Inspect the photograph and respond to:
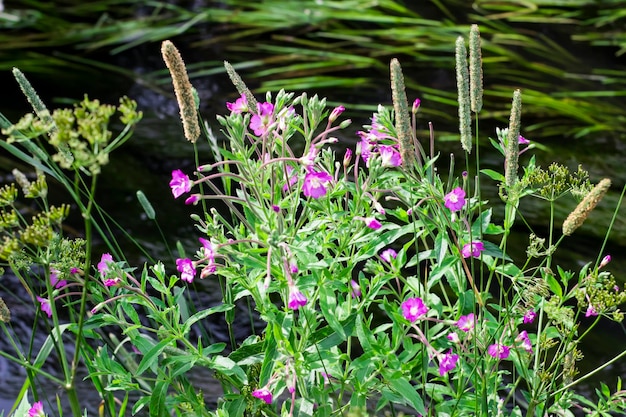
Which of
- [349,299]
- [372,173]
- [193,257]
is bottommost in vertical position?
[193,257]

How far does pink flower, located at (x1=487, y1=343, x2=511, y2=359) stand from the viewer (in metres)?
1.46

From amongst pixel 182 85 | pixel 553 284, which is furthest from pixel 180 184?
pixel 553 284

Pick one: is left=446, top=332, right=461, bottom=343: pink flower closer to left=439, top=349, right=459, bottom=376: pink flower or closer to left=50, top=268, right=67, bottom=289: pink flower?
left=439, top=349, right=459, bottom=376: pink flower

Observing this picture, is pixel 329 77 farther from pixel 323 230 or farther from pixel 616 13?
pixel 323 230

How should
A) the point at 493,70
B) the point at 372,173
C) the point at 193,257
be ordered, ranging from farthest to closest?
the point at 493,70, the point at 193,257, the point at 372,173

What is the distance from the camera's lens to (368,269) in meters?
1.41

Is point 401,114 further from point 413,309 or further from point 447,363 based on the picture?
point 447,363

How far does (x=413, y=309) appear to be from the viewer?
4.57 ft

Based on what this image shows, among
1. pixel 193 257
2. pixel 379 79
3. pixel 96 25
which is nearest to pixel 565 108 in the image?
pixel 379 79

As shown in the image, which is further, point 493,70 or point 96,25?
point 96,25

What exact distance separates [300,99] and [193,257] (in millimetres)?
1674

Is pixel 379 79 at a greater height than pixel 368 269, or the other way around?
pixel 368 269

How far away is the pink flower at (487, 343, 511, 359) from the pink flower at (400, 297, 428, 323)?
17 cm

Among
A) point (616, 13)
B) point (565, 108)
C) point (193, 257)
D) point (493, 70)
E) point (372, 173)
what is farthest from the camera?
point (616, 13)
